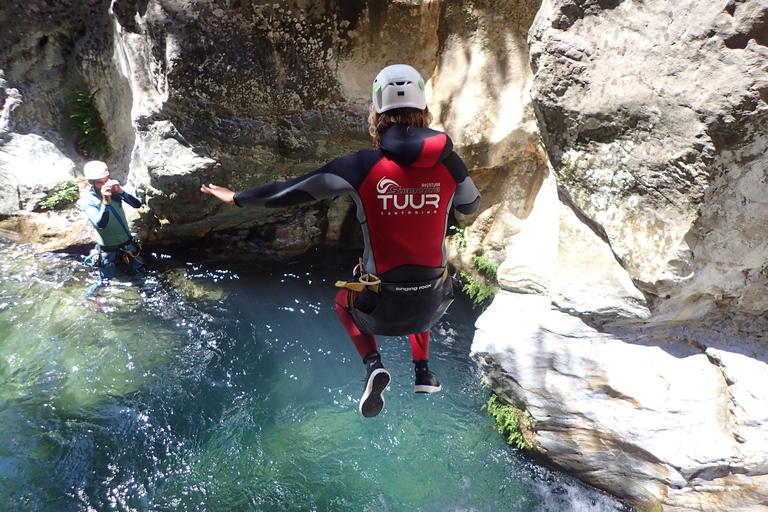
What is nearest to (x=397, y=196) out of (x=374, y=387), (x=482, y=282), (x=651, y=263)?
(x=374, y=387)

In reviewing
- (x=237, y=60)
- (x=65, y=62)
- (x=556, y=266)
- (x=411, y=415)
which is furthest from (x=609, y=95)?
(x=65, y=62)

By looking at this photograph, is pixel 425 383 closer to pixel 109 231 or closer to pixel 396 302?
pixel 396 302

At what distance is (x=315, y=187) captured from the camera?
88.4 inches

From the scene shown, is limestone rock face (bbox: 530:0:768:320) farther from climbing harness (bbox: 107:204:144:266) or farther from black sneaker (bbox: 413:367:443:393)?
climbing harness (bbox: 107:204:144:266)

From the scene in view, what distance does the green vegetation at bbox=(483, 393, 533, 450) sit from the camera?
4.36 m

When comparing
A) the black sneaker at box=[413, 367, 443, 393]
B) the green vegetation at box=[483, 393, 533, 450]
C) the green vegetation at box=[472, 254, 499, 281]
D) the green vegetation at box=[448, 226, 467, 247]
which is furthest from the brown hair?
the green vegetation at box=[448, 226, 467, 247]

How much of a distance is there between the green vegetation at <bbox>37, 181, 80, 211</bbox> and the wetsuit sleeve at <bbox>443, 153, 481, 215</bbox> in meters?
6.31

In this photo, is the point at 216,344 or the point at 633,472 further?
the point at 216,344

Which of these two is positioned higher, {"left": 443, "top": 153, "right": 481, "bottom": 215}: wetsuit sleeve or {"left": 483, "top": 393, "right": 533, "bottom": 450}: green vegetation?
{"left": 443, "top": 153, "right": 481, "bottom": 215}: wetsuit sleeve

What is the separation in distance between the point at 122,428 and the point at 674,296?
15.7 ft

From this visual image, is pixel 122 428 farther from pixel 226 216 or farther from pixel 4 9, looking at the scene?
pixel 4 9

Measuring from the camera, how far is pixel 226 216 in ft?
20.9

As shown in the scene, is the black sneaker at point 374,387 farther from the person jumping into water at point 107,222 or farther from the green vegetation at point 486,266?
the person jumping into water at point 107,222

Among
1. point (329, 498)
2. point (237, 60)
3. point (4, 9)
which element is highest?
point (4, 9)
